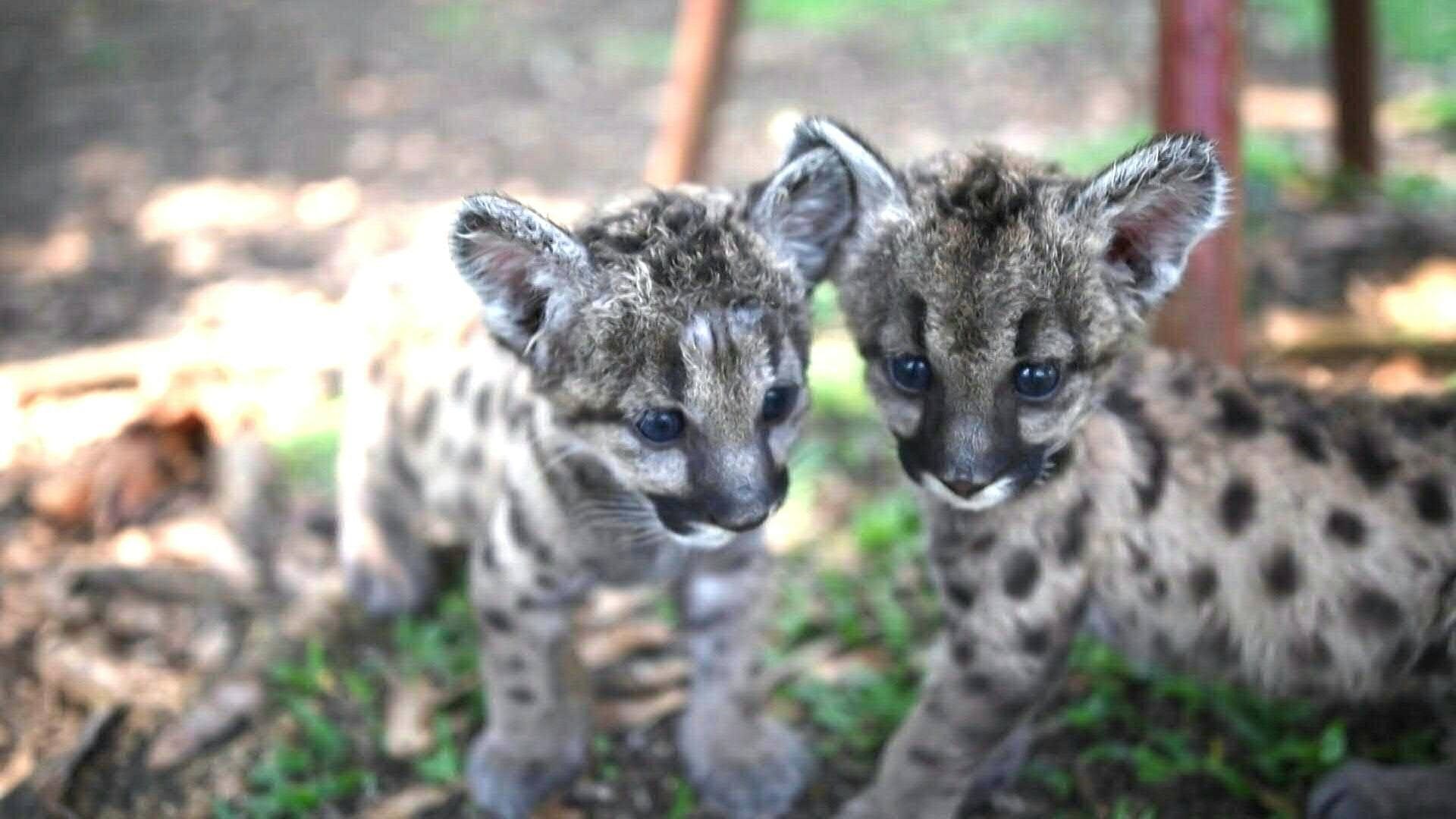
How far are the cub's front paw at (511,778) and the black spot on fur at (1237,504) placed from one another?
2.36m

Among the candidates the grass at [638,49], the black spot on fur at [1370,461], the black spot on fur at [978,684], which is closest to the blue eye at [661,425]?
the black spot on fur at [978,684]

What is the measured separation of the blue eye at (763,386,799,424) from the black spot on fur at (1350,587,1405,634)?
5.96 feet

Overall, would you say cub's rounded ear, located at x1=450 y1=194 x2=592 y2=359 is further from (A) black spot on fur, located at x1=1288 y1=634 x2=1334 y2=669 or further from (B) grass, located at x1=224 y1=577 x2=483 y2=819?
(A) black spot on fur, located at x1=1288 y1=634 x2=1334 y2=669

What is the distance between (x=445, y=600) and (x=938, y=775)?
246cm

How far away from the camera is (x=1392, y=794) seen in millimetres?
4230

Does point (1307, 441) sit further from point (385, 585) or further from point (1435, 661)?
point (385, 585)

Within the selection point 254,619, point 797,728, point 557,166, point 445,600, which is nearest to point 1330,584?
point 797,728

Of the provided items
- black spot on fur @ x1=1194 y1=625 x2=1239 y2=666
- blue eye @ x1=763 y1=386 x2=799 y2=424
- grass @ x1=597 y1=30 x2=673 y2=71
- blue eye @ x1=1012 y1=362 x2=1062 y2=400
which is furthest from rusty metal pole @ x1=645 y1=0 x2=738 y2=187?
grass @ x1=597 y1=30 x2=673 y2=71

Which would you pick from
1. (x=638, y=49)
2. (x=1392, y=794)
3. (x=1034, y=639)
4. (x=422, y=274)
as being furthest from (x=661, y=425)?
(x=638, y=49)

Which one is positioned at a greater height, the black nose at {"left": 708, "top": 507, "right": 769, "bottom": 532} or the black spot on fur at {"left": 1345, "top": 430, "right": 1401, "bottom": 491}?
the black spot on fur at {"left": 1345, "top": 430, "right": 1401, "bottom": 491}

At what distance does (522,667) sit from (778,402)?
1466 millimetres

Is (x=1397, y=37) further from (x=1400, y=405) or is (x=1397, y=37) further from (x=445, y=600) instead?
(x=445, y=600)

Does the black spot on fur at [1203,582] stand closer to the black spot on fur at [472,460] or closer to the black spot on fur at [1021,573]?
the black spot on fur at [1021,573]

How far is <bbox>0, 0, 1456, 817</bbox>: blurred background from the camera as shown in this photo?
486 centimetres
